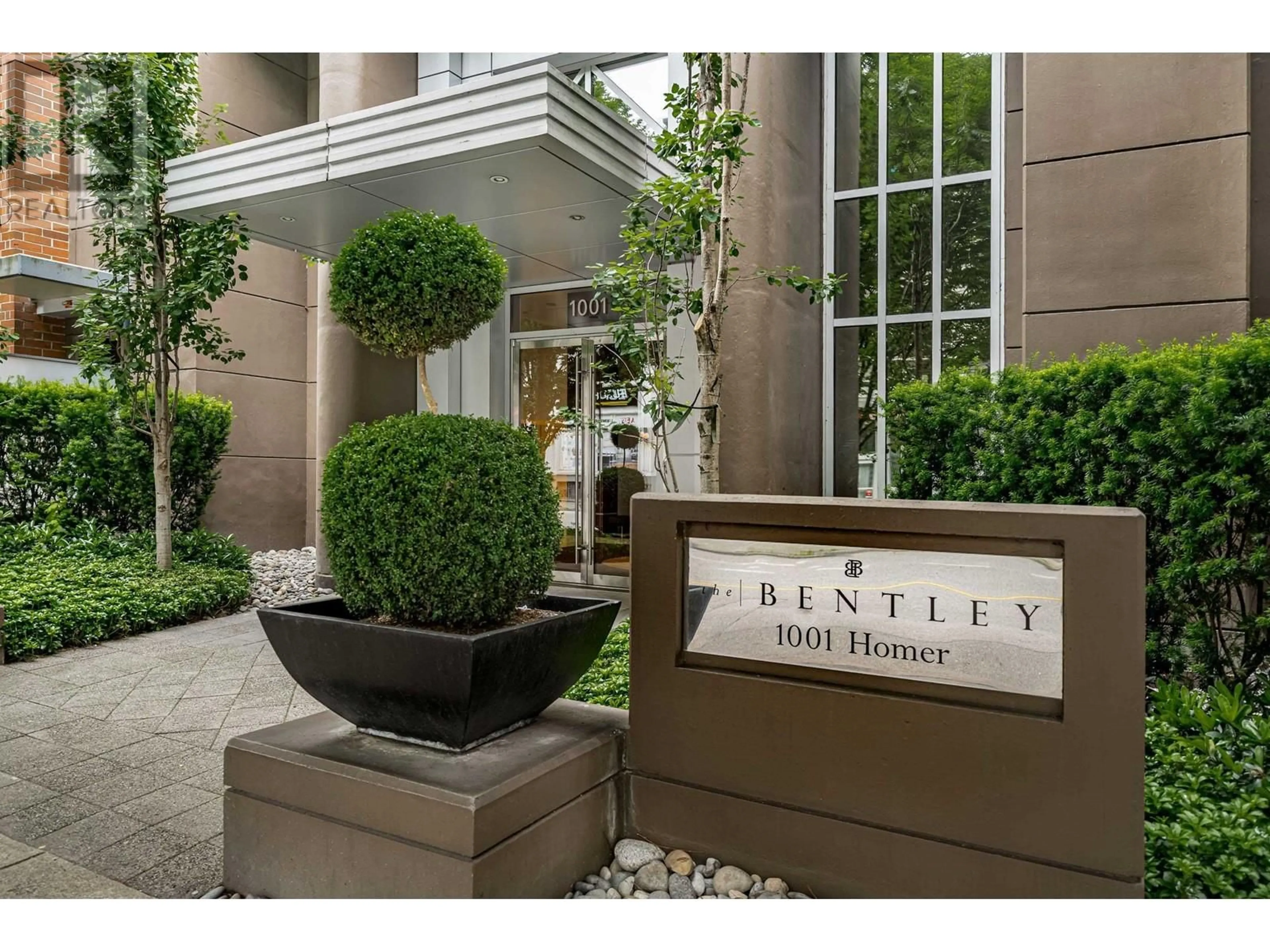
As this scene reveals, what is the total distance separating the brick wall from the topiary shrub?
8.69m

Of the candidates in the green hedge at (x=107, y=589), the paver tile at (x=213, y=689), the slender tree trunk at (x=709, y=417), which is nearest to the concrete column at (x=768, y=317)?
the slender tree trunk at (x=709, y=417)

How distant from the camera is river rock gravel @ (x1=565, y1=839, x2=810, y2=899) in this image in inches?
92.1

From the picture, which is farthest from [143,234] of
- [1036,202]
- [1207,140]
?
[1207,140]

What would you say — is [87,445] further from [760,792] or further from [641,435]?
[760,792]

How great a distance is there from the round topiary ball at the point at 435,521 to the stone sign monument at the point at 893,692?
1.33 ft

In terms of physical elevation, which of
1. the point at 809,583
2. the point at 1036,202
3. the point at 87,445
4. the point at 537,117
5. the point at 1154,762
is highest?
the point at 537,117

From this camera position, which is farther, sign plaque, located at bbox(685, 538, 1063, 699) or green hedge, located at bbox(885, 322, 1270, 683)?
green hedge, located at bbox(885, 322, 1270, 683)

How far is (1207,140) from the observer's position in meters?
4.95

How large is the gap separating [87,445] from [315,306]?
3944 mm

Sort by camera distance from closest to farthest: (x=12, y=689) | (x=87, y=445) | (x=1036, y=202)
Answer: (x=12, y=689) → (x=1036, y=202) → (x=87, y=445)

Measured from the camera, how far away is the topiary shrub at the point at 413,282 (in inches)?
109

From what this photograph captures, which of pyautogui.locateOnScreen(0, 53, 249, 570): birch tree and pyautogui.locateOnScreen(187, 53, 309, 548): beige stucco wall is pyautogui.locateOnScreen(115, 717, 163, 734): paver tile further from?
pyautogui.locateOnScreen(187, 53, 309, 548): beige stucco wall

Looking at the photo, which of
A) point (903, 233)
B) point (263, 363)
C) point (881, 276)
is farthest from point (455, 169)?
point (263, 363)

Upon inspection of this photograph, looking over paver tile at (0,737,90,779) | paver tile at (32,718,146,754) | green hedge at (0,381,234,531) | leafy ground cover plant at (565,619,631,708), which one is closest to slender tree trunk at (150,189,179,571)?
green hedge at (0,381,234,531)
